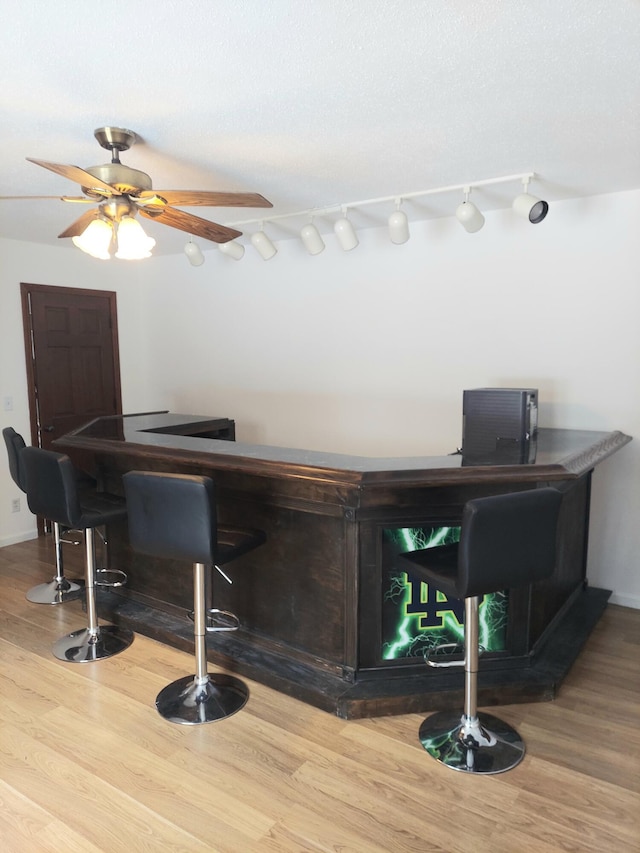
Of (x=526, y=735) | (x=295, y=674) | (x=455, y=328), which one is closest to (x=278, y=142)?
(x=455, y=328)

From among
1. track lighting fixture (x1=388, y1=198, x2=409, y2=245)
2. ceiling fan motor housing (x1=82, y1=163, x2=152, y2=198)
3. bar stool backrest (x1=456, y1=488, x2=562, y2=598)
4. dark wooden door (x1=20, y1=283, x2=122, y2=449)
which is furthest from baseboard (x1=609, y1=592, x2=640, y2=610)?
dark wooden door (x1=20, y1=283, x2=122, y2=449)

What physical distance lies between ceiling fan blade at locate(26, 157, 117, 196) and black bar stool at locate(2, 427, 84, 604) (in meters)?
1.81

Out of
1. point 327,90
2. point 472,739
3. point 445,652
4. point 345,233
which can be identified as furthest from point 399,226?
point 472,739

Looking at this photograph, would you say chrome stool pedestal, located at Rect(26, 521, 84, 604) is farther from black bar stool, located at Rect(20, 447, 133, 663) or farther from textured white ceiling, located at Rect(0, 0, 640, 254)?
textured white ceiling, located at Rect(0, 0, 640, 254)

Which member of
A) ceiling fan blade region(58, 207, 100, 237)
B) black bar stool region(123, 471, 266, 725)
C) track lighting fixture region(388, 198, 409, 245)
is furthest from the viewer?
track lighting fixture region(388, 198, 409, 245)

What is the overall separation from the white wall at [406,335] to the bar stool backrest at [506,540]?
168 cm

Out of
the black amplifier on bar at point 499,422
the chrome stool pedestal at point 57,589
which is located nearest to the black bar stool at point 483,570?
the black amplifier on bar at point 499,422

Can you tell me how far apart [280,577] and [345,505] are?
56cm

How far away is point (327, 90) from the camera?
2031mm

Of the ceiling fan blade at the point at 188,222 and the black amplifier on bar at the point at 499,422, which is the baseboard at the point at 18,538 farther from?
the black amplifier on bar at the point at 499,422

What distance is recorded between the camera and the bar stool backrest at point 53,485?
2.68 m

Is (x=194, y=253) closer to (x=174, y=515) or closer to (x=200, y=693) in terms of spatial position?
(x=174, y=515)

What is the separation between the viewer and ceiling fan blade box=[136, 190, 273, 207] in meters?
2.37

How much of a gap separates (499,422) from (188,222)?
180cm
